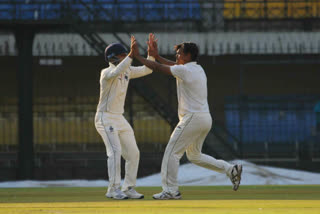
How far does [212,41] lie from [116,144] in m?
13.0

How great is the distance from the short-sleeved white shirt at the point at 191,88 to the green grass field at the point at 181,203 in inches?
43.3

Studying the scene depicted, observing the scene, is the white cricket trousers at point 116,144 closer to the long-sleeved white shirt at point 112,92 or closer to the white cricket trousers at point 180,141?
the long-sleeved white shirt at point 112,92

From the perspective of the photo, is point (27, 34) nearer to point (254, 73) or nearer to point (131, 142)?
point (131, 142)

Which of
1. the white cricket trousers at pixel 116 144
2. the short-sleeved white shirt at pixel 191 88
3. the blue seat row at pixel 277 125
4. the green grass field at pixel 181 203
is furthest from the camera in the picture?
the blue seat row at pixel 277 125

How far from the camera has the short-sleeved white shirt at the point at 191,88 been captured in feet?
30.3

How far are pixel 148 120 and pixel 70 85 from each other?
3.28m

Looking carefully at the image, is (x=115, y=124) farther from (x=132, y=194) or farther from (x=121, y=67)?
(x=132, y=194)

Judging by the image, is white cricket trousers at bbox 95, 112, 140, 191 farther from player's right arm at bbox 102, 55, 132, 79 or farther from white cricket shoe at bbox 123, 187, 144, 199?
player's right arm at bbox 102, 55, 132, 79

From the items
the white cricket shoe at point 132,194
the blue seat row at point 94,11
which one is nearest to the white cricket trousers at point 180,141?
the white cricket shoe at point 132,194

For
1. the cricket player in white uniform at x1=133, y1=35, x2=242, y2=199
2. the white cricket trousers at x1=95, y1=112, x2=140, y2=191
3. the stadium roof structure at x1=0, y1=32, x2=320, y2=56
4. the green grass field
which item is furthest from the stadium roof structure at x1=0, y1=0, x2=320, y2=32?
the cricket player in white uniform at x1=133, y1=35, x2=242, y2=199

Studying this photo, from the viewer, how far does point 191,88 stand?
9.27 metres

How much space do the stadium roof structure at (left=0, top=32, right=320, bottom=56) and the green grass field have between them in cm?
1044

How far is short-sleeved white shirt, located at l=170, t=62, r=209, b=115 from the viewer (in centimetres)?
923

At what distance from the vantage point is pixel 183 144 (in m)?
9.33
